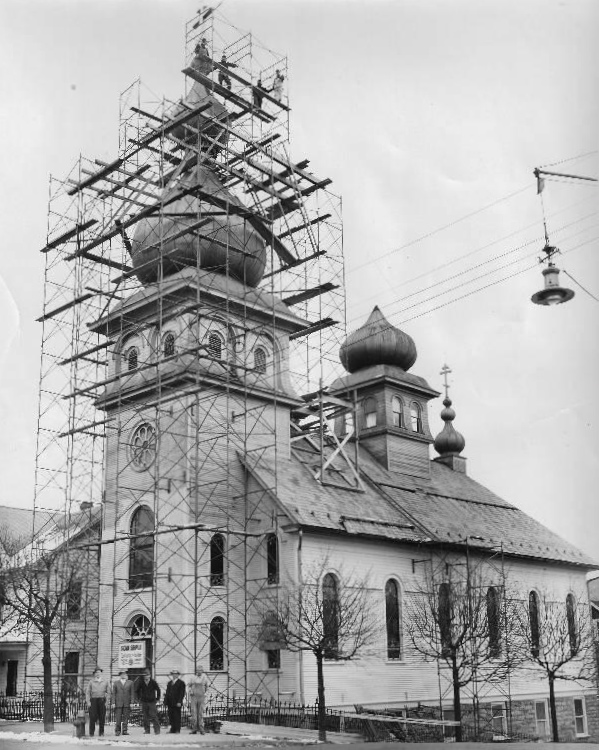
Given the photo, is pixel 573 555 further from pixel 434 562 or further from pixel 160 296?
pixel 160 296

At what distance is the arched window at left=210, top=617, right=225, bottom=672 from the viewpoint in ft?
113

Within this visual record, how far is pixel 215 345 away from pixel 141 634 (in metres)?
11.3

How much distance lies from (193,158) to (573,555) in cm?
2685

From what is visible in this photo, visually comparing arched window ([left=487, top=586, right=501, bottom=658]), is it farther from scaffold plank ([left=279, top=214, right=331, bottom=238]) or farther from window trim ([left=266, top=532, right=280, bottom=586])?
scaffold plank ([left=279, top=214, right=331, bottom=238])

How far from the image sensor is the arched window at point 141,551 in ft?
118

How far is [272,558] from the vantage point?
35.6 meters

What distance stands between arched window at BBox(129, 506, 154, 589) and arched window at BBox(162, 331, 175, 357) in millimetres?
6111

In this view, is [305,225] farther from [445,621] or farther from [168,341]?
[445,621]

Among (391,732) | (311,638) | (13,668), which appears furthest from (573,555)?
(13,668)

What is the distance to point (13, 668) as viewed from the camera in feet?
153

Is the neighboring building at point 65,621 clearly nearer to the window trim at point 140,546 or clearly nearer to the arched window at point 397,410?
the window trim at point 140,546

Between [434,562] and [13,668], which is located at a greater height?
[434,562]

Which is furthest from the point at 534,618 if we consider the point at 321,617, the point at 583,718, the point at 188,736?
the point at 188,736

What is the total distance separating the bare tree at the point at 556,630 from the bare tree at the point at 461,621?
3.58 feet
